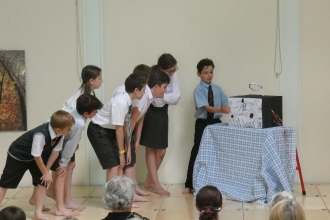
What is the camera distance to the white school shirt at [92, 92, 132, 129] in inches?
181

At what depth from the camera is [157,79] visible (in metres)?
4.93

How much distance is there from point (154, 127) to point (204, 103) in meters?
0.51

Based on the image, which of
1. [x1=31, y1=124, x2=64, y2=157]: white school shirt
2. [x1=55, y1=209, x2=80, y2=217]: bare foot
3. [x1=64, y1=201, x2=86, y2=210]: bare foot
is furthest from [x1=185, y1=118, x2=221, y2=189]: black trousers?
[x1=31, y1=124, x2=64, y2=157]: white school shirt

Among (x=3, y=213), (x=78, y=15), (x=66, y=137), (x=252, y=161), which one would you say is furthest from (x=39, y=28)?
(x=3, y=213)

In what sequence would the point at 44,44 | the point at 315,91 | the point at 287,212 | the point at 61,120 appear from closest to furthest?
1. the point at 287,212
2. the point at 61,120
3. the point at 315,91
4. the point at 44,44

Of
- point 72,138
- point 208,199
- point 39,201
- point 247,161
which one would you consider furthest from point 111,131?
point 208,199

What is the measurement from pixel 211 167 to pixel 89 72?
4.56ft

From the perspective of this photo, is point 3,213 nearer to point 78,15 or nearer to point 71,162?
point 71,162

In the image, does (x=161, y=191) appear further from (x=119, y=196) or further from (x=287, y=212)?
(x=287, y=212)

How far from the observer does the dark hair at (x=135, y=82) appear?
183 inches

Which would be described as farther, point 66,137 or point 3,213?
point 66,137

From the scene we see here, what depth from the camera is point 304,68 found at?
5.55 metres

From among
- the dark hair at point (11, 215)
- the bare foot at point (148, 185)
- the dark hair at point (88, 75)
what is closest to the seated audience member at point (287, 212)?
the dark hair at point (11, 215)

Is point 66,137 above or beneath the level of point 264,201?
above
